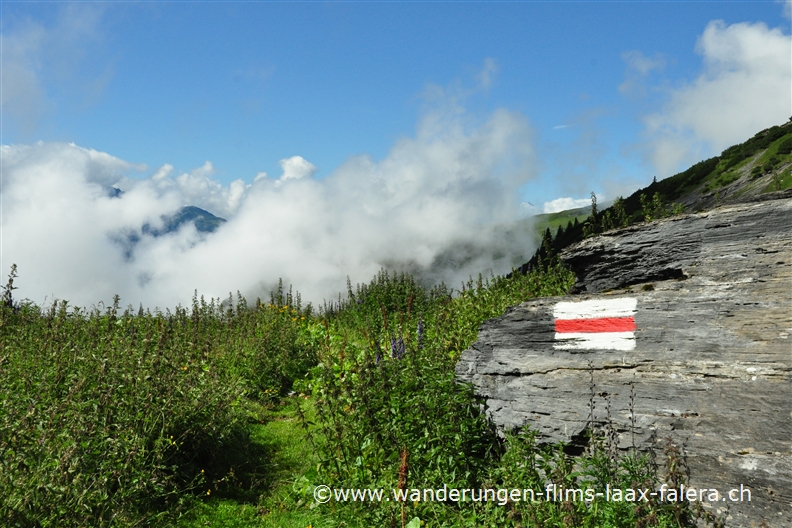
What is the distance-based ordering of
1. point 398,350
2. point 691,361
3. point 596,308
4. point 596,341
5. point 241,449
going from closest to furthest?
point 691,361, point 596,341, point 596,308, point 241,449, point 398,350

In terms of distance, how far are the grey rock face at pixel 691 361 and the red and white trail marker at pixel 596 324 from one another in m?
0.06

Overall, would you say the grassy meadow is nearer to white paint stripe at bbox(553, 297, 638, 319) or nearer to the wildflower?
the wildflower

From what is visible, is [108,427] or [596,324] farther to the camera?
[596,324]

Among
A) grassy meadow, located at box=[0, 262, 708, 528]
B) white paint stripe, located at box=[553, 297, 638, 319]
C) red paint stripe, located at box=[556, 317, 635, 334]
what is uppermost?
white paint stripe, located at box=[553, 297, 638, 319]

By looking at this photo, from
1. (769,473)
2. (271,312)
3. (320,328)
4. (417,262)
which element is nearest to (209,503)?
(769,473)

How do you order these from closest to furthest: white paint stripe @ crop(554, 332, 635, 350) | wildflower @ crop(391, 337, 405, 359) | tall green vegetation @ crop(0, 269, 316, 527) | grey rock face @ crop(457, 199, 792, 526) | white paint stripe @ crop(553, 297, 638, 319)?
tall green vegetation @ crop(0, 269, 316, 527) < grey rock face @ crop(457, 199, 792, 526) < white paint stripe @ crop(554, 332, 635, 350) < white paint stripe @ crop(553, 297, 638, 319) < wildflower @ crop(391, 337, 405, 359)

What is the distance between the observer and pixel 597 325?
5402 millimetres

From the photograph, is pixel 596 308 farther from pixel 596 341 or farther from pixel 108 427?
pixel 108 427

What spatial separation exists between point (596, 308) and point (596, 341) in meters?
0.39

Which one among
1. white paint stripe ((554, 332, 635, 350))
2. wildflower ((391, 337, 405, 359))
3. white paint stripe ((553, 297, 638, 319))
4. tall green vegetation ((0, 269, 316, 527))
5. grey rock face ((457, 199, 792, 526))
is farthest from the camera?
wildflower ((391, 337, 405, 359))

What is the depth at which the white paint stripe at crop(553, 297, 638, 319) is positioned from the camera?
5.31m

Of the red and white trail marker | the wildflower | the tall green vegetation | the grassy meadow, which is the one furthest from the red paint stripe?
the tall green vegetation

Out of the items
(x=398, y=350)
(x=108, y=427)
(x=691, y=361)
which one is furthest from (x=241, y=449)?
(x=691, y=361)

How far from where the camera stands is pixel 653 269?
5.61 m
